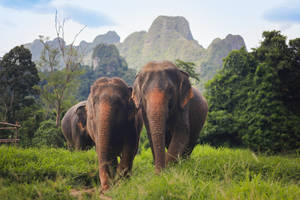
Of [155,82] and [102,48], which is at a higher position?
[102,48]

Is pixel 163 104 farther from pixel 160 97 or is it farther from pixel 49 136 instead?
pixel 49 136

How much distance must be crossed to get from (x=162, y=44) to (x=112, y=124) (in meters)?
169

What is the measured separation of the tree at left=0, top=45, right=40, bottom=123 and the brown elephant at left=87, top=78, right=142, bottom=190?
2020cm

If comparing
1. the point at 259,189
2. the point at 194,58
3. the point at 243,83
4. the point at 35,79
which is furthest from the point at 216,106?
the point at 194,58

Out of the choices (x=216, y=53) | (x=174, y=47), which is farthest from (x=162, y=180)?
(x=174, y=47)

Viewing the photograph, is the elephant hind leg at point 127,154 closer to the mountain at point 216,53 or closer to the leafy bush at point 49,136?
the leafy bush at point 49,136

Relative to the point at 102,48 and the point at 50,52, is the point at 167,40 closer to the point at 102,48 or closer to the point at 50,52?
the point at 102,48

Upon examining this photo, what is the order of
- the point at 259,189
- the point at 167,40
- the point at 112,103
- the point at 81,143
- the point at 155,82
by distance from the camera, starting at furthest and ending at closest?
the point at 167,40, the point at 81,143, the point at 112,103, the point at 155,82, the point at 259,189

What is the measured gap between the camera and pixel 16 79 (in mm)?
23719

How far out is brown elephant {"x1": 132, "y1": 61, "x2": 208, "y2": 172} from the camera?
419 cm

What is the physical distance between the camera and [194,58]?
465 feet

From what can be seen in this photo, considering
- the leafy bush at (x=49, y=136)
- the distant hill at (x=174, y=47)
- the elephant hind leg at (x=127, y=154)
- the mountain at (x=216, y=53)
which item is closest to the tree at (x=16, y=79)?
the leafy bush at (x=49, y=136)

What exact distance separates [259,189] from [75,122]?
24.6 feet

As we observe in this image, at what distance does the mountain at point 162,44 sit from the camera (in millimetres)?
148375
